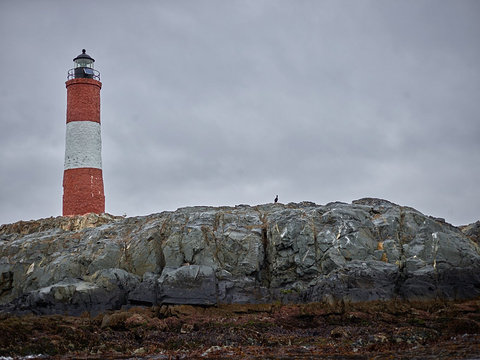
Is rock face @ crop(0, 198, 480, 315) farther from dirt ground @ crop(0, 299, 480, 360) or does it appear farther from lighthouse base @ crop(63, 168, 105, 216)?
lighthouse base @ crop(63, 168, 105, 216)

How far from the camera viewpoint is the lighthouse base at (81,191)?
50.1 meters

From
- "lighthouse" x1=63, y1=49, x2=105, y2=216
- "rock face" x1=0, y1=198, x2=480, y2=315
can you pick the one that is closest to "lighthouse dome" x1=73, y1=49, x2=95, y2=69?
"lighthouse" x1=63, y1=49, x2=105, y2=216

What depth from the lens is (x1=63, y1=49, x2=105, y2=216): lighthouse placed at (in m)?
Result: 50.2

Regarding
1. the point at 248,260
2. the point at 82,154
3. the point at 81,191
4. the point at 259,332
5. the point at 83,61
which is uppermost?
the point at 83,61

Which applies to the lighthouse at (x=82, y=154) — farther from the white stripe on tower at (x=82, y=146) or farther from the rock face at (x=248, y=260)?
the rock face at (x=248, y=260)

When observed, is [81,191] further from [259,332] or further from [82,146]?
[259,332]

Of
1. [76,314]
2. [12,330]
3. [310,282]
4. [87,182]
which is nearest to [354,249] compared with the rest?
[310,282]

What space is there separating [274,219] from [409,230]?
7.55 m

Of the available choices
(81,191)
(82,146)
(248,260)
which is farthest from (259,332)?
(82,146)

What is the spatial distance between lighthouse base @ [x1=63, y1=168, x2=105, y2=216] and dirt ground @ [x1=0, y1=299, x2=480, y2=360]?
1829cm

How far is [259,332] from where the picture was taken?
2998cm

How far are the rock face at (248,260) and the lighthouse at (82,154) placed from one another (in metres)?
7.63

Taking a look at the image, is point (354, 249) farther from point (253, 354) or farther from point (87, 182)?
point (87, 182)

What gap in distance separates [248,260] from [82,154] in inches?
761
